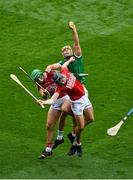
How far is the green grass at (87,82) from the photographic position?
42.7 feet

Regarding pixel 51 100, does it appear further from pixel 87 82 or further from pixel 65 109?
pixel 87 82

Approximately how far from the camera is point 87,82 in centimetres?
1781

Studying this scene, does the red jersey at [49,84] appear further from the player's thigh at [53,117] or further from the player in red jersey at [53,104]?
the player's thigh at [53,117]

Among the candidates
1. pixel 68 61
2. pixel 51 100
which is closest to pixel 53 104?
pixel 51 100

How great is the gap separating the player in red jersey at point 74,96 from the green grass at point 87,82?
0.47 metres

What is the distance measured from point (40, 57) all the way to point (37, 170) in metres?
7.29

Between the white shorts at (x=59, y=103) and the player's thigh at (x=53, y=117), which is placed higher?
the white shorts at (x=59, y=103)

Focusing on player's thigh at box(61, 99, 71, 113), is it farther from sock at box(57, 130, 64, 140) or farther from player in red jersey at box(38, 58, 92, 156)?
sock at box(57, 130, 64, 140)

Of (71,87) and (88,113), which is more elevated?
(71,87)

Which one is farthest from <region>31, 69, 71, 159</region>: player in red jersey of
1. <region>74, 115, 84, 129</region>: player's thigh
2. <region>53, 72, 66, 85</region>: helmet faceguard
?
<region>53, 72, 66, 85</region>: helmet faceguard

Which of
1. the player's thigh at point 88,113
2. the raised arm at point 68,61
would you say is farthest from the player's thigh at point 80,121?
the raised arm at point 68,61

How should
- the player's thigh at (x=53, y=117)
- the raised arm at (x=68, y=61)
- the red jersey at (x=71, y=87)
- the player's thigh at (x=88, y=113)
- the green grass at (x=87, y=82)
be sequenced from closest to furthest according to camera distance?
the red jersey at (x=71, y=87), the green grass at (x=87, y=82), the raised arm at (x=68, y=61), the player's thigh at (x=88, y=113), the player's thigh at (x=53, y=117)

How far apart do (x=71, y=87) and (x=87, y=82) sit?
5012 millimetres

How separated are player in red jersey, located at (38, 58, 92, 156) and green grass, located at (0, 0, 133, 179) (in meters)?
0.47
